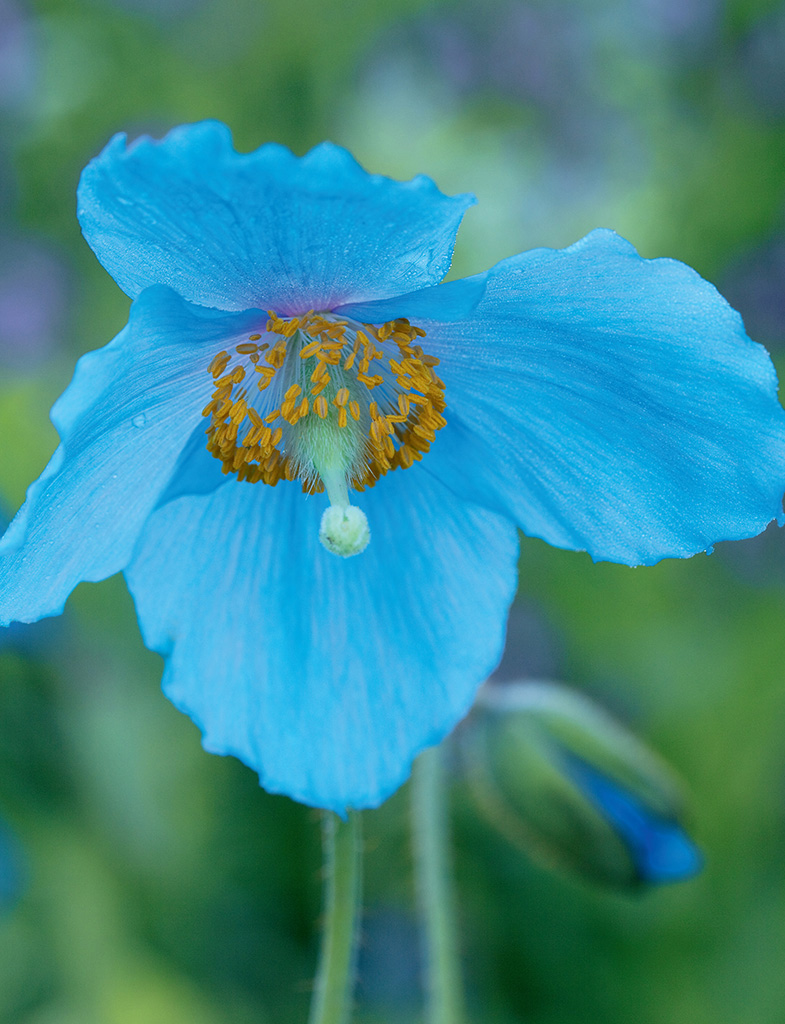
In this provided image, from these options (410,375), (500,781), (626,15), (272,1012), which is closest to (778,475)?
(410,375)

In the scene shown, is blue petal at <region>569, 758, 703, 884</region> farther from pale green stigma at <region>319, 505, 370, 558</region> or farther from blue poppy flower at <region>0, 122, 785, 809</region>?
pale green stigma at <region>319, 505, 370, 558</region>

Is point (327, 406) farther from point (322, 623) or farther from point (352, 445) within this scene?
point (322, 623)

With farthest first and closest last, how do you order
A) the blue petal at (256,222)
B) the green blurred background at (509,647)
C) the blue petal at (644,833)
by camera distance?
A: the green blurred background at (509,647) < the blue petal at (644,833) < the blue petal at (256,222)

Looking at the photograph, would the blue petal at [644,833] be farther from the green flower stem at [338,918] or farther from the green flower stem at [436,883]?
the green flower stem at [338,918]

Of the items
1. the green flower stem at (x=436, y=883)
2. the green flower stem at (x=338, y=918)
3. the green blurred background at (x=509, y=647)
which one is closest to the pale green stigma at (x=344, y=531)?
the green flower stem at (x=338, y=918)

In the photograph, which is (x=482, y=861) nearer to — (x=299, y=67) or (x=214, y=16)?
(x=299, y=67)
